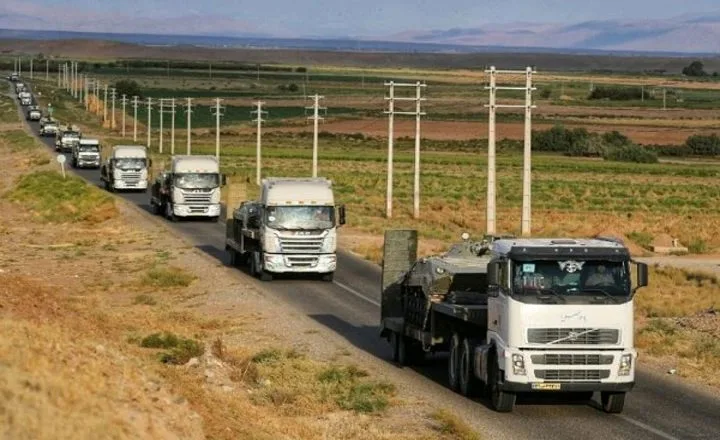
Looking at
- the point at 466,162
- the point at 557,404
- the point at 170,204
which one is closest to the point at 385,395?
the point at 557,404

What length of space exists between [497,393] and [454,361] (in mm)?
2308

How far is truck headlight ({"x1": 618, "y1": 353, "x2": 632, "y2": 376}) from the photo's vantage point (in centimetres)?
2306

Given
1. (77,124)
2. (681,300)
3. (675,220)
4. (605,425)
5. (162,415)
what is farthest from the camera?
(77,124)

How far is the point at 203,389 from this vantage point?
78.0 feet

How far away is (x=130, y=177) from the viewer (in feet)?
268

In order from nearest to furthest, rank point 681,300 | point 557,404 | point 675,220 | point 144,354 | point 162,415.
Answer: point 162,415 → point 557,404 → point 144,354 → point 681,300 → point 675,220

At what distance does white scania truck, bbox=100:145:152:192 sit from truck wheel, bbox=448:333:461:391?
5683cm

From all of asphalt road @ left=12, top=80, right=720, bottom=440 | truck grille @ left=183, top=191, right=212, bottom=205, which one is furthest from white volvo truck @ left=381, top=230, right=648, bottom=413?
truck grille @ left=183, top=191, right=212, bottom=205

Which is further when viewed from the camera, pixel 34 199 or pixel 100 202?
pixel 34 199

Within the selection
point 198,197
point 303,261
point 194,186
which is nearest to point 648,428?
point 303,261

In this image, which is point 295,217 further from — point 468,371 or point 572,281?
point 572,281

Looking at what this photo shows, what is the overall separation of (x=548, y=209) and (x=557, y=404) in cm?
5657

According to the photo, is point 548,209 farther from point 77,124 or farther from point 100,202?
point 77,124

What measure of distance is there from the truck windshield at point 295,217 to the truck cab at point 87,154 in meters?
62.5
